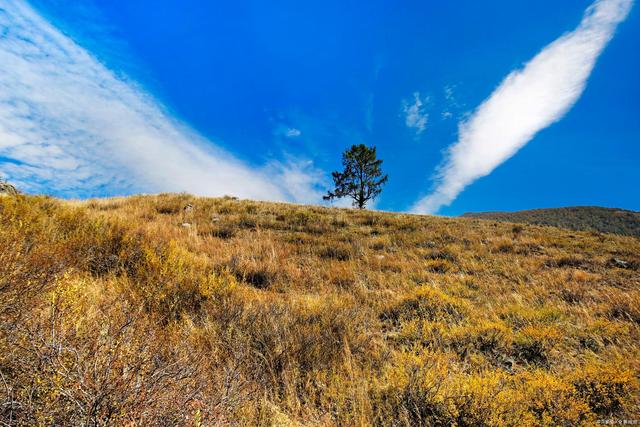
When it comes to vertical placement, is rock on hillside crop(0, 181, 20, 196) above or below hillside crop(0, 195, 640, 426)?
above

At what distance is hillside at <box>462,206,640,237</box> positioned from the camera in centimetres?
3728

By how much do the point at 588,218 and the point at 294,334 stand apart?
57318 millimetres

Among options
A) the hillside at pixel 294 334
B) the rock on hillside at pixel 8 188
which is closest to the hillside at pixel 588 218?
the hillside at pixel 294 334

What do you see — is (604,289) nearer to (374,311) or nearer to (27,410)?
(374,311)

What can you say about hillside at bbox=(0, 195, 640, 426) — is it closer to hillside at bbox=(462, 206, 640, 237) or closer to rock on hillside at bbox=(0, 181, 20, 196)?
rock on hillside at bbox=(0, 181, 20, 196)

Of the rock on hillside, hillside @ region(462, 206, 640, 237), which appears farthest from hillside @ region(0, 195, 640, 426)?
hillside @ region(462, 206, 640, 237)

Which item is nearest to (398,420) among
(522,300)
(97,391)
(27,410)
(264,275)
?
(97,391)

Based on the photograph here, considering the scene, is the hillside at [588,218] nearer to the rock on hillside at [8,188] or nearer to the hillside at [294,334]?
the hillside at [294,334]

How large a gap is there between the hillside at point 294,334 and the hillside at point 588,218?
37032 mm

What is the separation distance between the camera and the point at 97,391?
171 cm

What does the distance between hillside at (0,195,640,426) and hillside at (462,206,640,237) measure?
37.0 m

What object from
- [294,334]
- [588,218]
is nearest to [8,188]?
[294,334]

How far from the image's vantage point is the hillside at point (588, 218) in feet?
122

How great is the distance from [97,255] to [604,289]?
401 inches
